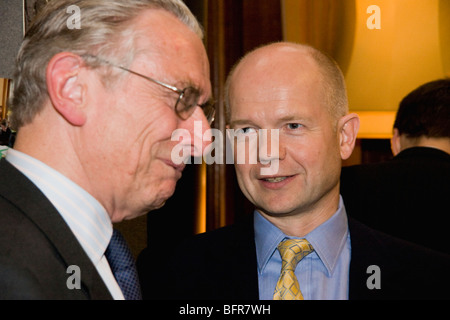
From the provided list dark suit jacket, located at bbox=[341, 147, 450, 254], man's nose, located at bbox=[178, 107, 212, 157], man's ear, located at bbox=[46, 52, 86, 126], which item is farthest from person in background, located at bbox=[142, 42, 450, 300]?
man's ear, located at bbox=[46, 52, 86, 126]

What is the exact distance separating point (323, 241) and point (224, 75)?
62.9 inches

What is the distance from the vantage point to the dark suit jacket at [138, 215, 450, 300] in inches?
57.0

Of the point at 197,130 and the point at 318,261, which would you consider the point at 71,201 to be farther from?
the point at 318,261

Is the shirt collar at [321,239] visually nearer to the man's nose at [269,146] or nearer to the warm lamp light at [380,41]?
the man's nose at [269,146]

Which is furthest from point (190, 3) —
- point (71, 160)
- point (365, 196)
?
point (71, 160)

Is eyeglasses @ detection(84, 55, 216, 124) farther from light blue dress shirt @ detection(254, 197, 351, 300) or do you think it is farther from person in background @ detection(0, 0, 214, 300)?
light blue dress shirt @ detection(254, 197, 351, 300)

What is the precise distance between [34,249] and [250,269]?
32.0 inches

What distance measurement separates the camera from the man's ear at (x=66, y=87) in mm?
1068

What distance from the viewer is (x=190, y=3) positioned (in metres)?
2.96

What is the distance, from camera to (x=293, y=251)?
1.50 metres

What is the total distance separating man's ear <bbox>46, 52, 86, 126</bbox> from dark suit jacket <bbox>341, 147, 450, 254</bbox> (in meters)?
1.39

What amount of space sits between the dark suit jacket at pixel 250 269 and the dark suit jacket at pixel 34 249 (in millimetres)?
635

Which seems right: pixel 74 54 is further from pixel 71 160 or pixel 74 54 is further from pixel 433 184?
pixel 433 184

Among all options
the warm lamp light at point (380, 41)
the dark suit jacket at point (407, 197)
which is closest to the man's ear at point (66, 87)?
the dark suit jacket at point (407, 197)
